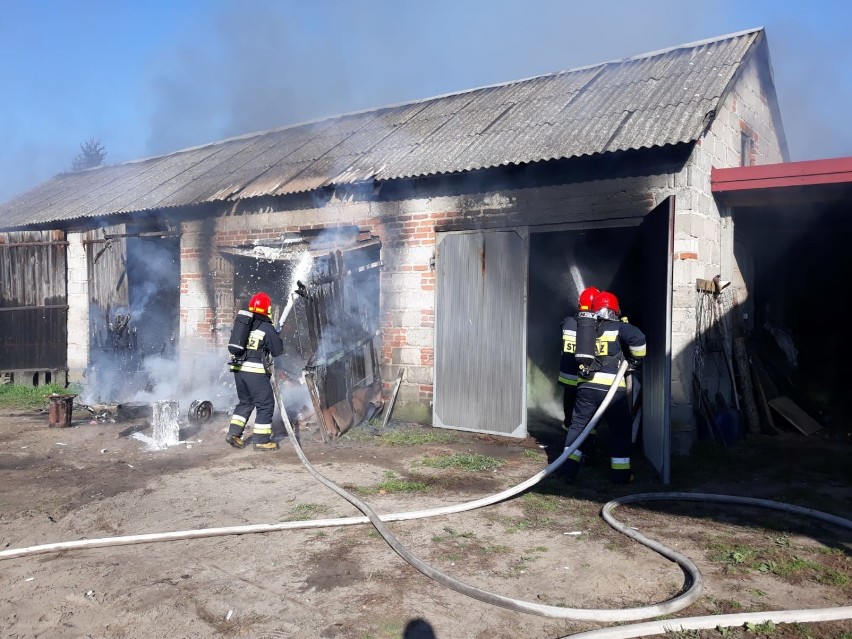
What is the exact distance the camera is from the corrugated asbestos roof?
744 cm

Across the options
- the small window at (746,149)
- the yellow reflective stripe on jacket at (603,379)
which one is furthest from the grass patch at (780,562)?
the small window at (746,149)

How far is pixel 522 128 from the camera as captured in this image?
8523 millimetres

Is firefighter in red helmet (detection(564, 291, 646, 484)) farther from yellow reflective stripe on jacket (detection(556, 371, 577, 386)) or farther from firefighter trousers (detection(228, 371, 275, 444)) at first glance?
firefighter trousers (detection(228, 371, 275, 444))

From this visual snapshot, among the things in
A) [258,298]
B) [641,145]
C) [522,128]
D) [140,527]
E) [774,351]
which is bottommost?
[140,527]

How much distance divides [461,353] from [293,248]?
3.31m

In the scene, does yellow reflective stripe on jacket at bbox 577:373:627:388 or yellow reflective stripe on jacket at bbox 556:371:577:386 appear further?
yellow reflective stripe on jacket at bbox 556:371:577:386

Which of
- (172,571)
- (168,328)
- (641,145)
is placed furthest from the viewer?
(168,328)

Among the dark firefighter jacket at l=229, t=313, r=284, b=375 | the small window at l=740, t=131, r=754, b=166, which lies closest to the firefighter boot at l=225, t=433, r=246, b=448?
the dark firefighter jacket at l=229, t=313, r=284, b=375

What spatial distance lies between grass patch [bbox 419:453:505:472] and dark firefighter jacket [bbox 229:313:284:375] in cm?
226

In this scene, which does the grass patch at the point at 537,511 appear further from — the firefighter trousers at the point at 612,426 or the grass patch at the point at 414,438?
the grass patch at the point at 414,438

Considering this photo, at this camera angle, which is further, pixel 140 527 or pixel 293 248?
pixel 293 248

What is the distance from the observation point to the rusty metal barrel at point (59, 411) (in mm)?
8438

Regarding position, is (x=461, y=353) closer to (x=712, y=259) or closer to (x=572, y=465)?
(x=572, y=465)

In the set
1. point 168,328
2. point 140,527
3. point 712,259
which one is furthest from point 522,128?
point 168,328
